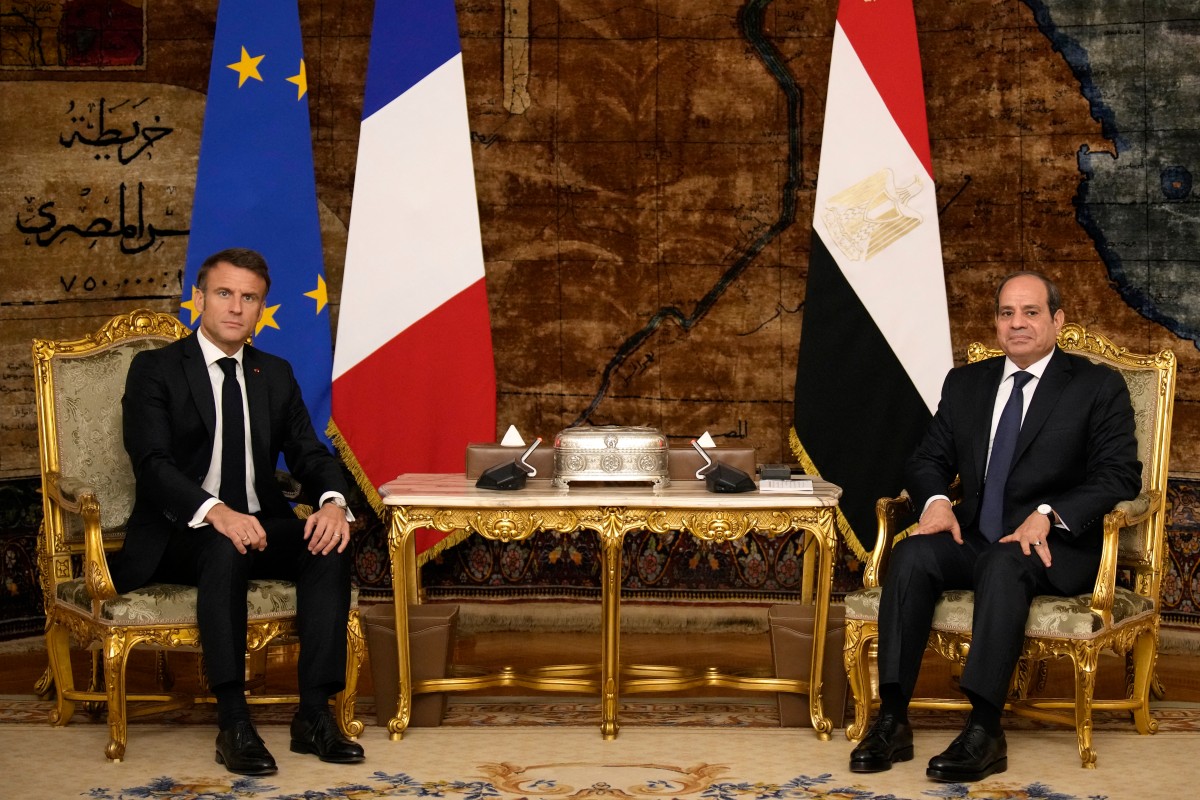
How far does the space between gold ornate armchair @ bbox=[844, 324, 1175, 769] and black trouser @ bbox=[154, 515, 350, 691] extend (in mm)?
1512

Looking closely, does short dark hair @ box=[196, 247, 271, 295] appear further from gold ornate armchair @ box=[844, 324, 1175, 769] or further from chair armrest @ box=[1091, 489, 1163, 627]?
chair armrest @ box=[1091, 489, 1163, 627]

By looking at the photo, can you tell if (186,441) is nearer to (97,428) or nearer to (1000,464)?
(97,428)

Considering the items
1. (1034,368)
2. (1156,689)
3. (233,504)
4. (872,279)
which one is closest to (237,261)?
(233,504)

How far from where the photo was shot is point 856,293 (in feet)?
17.3

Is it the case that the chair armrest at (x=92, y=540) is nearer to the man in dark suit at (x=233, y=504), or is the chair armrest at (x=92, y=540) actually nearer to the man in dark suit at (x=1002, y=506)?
the man in dark suit at (x=233, y=504)

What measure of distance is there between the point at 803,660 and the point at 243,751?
5.77 feet

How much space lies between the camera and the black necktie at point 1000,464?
155 inches

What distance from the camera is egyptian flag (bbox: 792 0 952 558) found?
5246mm

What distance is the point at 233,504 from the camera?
157 inches

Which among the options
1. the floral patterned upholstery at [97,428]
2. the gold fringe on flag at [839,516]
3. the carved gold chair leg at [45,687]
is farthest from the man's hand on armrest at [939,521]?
the carved gold chair leg at [45,687]

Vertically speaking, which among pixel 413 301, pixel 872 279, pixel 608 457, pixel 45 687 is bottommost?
pixel 45 687

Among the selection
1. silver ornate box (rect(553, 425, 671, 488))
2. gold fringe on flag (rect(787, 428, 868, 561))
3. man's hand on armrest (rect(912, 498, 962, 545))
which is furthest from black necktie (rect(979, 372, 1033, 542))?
gold fringe on flag (rect(787, 428, 868, 561))

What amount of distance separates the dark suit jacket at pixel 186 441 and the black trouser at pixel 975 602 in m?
1.72

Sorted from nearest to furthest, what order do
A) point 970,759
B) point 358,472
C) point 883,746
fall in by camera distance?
point 970,759
point 883,746
point 358,472
